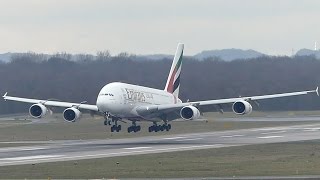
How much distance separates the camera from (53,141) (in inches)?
3049

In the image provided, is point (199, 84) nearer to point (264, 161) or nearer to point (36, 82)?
point (36, 82)

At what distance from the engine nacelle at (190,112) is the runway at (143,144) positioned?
5.64 ft

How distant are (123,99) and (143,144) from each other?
5.39 m

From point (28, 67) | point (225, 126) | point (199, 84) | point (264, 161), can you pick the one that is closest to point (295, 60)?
point (199, 84)

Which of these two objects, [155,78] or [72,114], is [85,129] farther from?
[155,78]

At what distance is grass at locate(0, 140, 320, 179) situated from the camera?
45044mm

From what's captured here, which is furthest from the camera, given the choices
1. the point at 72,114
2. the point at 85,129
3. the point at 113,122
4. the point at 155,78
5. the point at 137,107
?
the point at 155,78

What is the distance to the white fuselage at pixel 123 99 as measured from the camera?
7294 cm

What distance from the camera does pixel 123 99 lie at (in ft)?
243

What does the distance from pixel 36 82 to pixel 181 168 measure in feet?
233

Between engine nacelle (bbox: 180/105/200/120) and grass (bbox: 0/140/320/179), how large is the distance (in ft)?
49.6

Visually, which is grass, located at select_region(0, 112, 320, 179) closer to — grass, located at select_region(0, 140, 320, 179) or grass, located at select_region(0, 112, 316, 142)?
grass, located at select_region(0, 140, 320, 179)

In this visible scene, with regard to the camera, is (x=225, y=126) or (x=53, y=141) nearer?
(x=53, y=141)

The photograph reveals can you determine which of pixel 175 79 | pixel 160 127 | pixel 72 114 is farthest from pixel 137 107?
pixel 175 79
